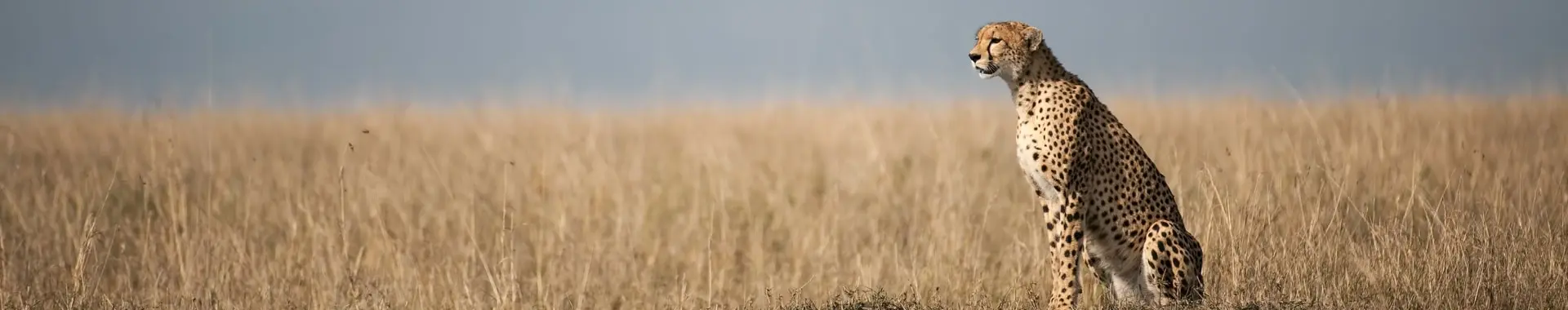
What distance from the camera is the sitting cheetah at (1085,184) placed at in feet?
12.9

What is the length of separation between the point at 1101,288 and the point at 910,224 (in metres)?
2.70

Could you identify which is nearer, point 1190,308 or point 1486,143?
point 1190,308

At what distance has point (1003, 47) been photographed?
3896 mm

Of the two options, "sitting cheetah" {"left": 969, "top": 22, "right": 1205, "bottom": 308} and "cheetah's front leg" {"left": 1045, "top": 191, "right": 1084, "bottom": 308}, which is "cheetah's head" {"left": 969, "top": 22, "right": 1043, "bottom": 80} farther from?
"cheetah's front leg" {"left": 1045, "top": 191, "right": 1084, "bottom": 308}

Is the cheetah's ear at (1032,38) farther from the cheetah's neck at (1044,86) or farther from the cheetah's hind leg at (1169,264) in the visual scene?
the cheetah's hind leg at (1169,264)

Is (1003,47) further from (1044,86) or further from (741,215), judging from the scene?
(741,215)

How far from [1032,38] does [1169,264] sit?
33.1 inches

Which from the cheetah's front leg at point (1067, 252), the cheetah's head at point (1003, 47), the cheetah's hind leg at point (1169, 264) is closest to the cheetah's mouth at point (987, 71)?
the cheetah's head at point (1003, 47)

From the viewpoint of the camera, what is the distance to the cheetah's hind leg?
13.2 ft

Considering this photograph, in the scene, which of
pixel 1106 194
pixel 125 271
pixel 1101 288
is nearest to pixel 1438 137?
pixel 1101 288

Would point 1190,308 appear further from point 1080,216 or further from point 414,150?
point 414,150

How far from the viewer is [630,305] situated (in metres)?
6.38

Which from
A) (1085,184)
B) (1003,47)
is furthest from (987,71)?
(1085,184)

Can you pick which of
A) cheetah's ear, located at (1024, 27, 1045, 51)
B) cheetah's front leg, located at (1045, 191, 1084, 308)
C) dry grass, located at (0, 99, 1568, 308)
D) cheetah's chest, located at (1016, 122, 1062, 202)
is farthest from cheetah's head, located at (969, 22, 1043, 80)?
dry grass, located at (0, 99, 1568, 308)
